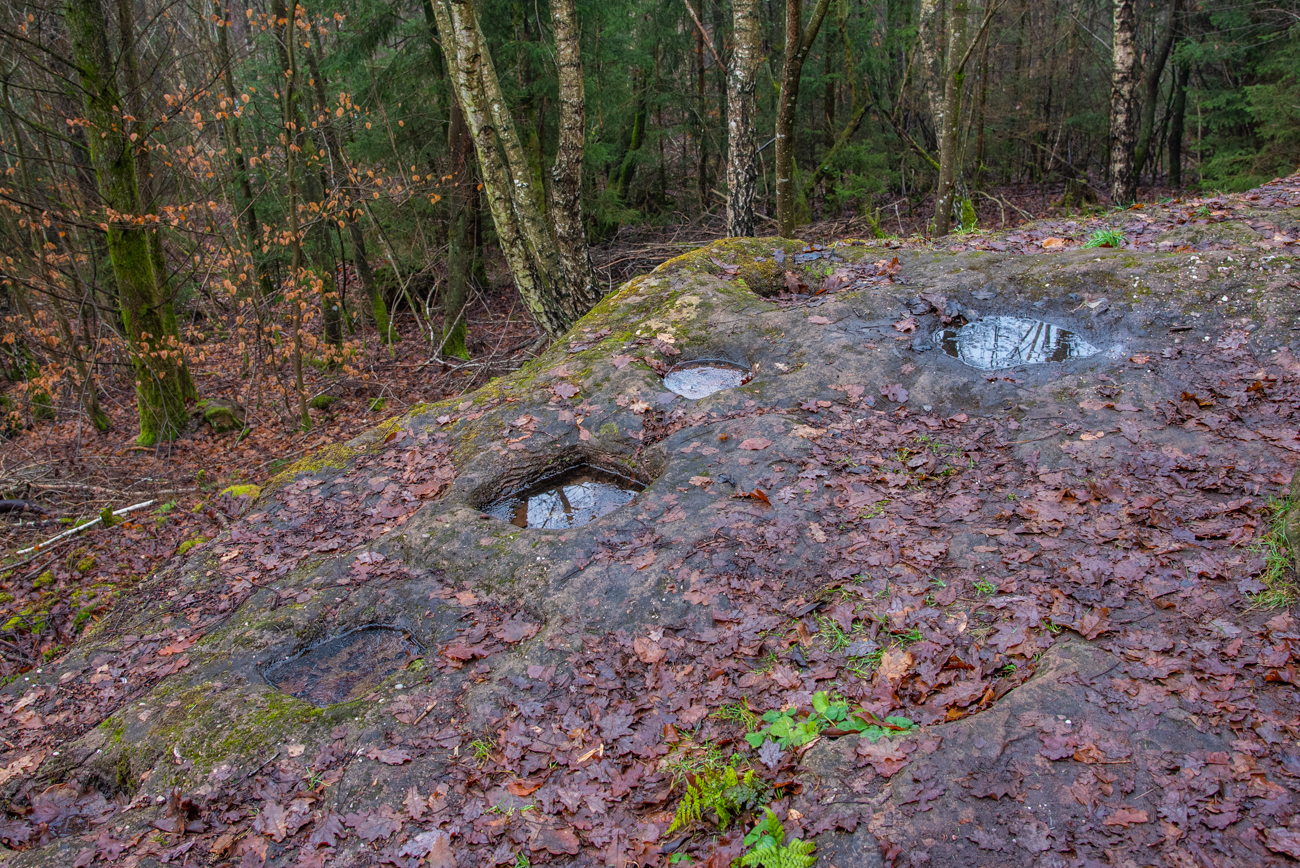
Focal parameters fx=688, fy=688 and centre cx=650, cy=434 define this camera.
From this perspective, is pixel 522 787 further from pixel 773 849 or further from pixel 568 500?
pixel 568 500

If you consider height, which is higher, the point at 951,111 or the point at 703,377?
the point at 951,111

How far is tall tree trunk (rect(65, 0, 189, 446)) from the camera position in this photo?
28.8ft

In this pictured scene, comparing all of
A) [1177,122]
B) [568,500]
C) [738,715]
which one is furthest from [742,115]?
[1177,122]

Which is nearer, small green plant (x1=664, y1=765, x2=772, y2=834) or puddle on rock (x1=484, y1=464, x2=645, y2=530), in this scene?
small green plant (x1=664, y1=765, x2=772, y2=834)

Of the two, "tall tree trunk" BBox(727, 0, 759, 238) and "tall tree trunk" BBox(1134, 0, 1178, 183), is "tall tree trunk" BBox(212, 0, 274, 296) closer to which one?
"tall tree trunk" BBox(727, 0, 759, 238)

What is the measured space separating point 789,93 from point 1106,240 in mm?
4023

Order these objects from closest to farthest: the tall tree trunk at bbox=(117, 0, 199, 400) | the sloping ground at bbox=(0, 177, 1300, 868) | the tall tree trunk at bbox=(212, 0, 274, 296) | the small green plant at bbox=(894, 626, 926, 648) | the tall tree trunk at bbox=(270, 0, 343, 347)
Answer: the sloping ground at bbox=(0, 177, 1300, 868), the small green plant at bbox=(894, 626, 926, 648), the tall tree trunk at bbox=(270, 0, 343, 347), the tall tree trunk at bbox=(117, 0, 199, 400), the tall tree trunk at bbox=(212, 0, 274, 296)

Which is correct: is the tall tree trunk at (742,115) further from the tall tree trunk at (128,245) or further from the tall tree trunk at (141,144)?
the tall tree trunk at (128,245)

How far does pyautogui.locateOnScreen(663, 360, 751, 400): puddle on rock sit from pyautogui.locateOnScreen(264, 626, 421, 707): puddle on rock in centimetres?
292

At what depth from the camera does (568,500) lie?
5.01 meters

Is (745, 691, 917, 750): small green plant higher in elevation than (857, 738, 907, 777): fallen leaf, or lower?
lower

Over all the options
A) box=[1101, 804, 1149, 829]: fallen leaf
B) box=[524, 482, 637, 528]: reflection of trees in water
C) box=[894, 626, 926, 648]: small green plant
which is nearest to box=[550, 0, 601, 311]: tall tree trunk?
box=[524, 482, 637, 528]: reflection of trees in water

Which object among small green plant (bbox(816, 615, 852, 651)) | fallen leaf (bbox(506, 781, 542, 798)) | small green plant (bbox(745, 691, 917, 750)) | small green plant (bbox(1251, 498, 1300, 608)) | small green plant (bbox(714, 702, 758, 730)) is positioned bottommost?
fallen leaf (bbox(506, 781, 542, 798))

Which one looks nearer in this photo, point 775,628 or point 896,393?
point 775,628
